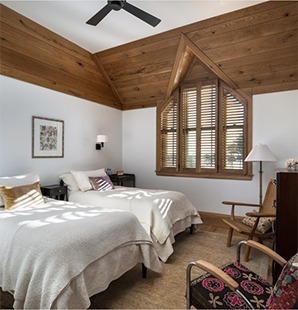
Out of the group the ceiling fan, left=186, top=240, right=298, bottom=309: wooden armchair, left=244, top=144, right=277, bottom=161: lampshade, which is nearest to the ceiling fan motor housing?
the ceiling fan

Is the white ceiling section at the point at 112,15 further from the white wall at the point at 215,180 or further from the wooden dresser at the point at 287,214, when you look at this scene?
the wooden dresser at the point at 287,214

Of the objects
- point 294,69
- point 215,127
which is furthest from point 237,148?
point 294,69

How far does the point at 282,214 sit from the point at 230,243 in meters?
1.54

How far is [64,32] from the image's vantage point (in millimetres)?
3635

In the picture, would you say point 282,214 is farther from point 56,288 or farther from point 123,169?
point 123,169

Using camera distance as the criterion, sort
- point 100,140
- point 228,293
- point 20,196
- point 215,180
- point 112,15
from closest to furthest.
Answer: point 228,293 → point 20,196 → point 112,15 → point 215,180 → point 100,140

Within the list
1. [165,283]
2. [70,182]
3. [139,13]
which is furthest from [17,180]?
[139,13]

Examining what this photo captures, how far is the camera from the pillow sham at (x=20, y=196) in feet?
8.64

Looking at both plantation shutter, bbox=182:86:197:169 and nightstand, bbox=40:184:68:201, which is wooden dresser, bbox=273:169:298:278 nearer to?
plantation shutter, bbox=182:86:197:169

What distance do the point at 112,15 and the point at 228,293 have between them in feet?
11.6

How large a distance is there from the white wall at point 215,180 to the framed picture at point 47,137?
188 cm

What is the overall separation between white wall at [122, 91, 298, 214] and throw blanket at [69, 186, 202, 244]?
1.07 m

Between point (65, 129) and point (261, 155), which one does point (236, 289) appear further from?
point (65, 129)

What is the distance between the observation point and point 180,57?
4016mm
